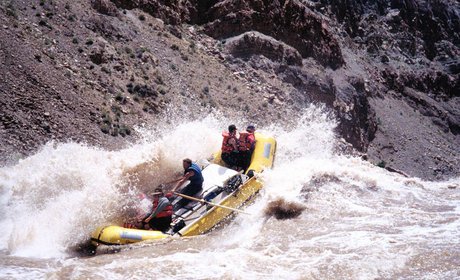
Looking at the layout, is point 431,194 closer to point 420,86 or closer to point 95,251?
point 95,251

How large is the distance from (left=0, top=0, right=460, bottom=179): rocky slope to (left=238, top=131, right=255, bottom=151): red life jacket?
4.33 metres

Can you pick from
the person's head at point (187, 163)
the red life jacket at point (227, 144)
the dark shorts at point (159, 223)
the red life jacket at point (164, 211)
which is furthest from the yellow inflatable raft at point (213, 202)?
the person's head at point (187, 163)

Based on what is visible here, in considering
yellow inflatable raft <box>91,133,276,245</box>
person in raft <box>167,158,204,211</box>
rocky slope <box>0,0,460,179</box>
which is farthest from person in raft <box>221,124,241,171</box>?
rocky slope <box>0,0,460,179</box>

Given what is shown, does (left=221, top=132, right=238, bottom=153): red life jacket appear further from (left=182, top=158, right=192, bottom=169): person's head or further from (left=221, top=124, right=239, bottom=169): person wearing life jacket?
(left=182, top=158, right=192, bottom=169): person's head

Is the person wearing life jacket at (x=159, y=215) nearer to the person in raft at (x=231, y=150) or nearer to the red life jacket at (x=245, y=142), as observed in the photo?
the person in raft at (x=231, y=150)

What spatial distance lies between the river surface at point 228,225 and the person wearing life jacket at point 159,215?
2.16ft

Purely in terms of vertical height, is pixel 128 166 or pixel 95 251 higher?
pixel 128 166

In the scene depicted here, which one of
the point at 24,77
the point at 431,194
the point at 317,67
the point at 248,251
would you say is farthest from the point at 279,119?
the point at 248,251

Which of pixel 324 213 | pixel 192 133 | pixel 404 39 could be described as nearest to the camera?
pixel 324 213

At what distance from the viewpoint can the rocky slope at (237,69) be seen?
14508 mm

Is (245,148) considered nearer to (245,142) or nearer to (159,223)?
(245,142)

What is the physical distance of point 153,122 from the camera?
664 inches

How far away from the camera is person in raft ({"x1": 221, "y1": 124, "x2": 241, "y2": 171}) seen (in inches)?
478

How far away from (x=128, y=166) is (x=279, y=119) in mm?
13054
